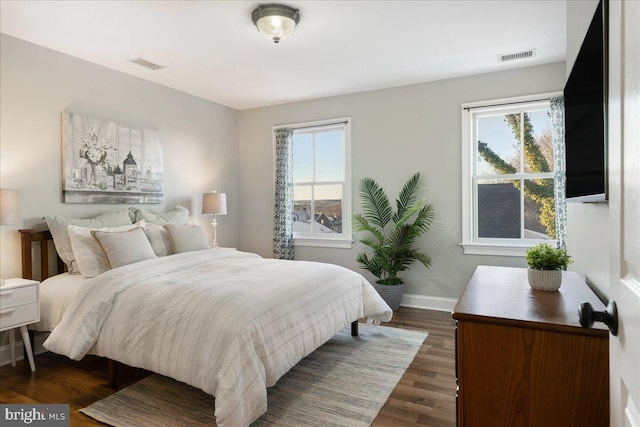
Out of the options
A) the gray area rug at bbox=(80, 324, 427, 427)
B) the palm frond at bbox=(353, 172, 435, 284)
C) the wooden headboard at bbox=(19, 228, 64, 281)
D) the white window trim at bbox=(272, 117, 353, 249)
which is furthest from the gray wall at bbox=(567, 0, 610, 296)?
the wooden headboard at bbox=(19, 228, 64, 281)

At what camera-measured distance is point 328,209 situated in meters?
5.12

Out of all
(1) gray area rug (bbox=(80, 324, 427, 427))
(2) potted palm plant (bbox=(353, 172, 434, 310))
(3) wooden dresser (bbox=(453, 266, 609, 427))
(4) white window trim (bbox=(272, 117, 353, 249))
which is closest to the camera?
(3) wooden dresser (bbox=(453, 266, 609, 427))

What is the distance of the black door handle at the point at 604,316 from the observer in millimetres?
746

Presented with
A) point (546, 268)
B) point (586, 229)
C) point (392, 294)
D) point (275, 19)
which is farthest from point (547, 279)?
point (392, 294)

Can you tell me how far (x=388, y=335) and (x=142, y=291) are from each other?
217 centimetres

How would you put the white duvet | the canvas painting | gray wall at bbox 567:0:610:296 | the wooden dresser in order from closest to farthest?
1. the wooden dresser
2. gray wall at bbox 567:0:610:296
3. the white duvet
4. the canvas painting

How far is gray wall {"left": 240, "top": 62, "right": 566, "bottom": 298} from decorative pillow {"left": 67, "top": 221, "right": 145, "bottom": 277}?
267cm

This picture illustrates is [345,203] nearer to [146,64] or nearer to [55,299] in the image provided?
[146,64]

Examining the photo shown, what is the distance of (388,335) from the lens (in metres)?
3.51

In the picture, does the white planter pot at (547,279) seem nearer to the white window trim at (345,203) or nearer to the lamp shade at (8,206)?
the white window trim at (345,203)

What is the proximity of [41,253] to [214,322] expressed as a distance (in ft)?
7.20

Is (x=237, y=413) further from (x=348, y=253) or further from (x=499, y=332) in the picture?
(x=348, y=253)

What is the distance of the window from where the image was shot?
4941mm

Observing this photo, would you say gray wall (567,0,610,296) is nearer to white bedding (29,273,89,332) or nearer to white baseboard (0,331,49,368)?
white bedding (29,273,89,332)
